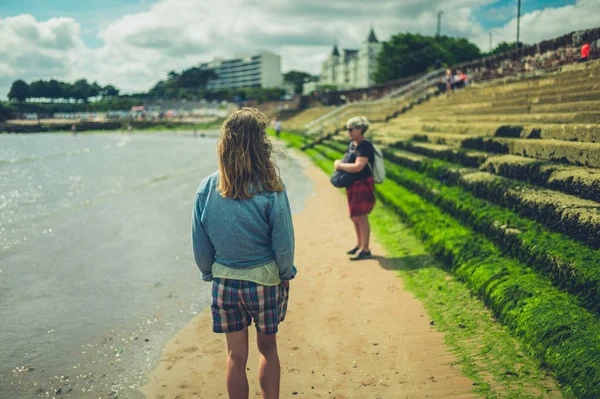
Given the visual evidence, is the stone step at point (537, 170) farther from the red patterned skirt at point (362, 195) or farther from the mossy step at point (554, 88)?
the mossy step at point (554, 88)

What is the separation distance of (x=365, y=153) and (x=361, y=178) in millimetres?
354

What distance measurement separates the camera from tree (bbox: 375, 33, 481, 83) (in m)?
60.0

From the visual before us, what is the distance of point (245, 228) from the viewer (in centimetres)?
248

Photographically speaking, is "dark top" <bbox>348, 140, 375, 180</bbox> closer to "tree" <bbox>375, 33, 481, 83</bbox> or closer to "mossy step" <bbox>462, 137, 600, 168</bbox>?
"mossy step" <bbox>462, 137, 600, 168</bbox>

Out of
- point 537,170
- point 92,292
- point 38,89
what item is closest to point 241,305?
point 92,292

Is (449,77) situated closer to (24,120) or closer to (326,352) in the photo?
(326,352)

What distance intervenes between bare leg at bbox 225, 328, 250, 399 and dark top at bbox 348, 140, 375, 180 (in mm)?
3630

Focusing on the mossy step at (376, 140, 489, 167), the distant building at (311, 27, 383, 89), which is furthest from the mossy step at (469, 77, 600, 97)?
the distant building at (311, 27, 383, 89)

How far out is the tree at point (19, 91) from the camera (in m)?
133

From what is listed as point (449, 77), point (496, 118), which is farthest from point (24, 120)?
point (496, 118)

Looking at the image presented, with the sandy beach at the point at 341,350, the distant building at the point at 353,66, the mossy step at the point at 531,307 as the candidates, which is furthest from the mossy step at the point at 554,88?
the distant building at the point at 353,66

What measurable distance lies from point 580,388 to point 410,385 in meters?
1.07

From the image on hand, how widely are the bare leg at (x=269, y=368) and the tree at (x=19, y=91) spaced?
15737 centimetres

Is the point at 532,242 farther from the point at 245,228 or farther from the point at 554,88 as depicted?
the point at 554,88
